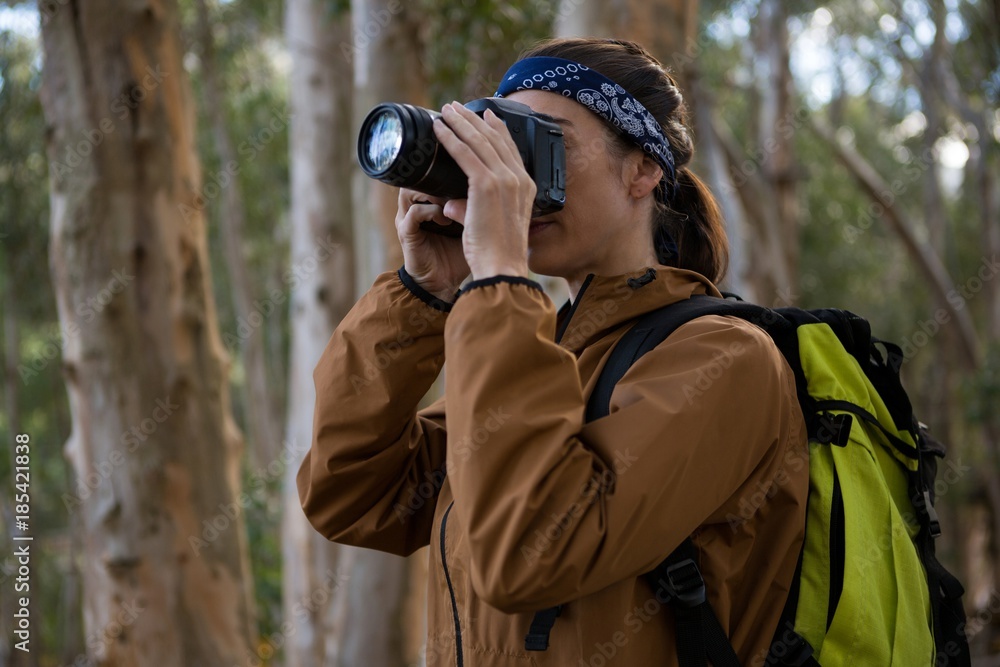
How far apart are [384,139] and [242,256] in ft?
30.0

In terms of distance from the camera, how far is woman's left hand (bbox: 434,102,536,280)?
3.89ft

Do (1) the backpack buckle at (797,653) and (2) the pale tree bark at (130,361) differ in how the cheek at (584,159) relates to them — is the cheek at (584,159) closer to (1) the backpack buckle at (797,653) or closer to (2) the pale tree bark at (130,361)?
(1) the backpack buckle at (797,653)

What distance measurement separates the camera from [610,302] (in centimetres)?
137

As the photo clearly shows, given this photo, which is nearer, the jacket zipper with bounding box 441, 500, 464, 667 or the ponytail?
the jacket zipper with bounding box 441, 500, 464, 667

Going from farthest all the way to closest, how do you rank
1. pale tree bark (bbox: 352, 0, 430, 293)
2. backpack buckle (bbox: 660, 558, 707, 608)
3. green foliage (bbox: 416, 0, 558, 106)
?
green foliage (bbox: 416, 0, 558, 106) < pale tree bark (bbox: 352, 0, 430, 293) < backpack buckle (bbox: 660, 558, 707, 608)

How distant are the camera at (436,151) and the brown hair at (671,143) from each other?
0.49 feet

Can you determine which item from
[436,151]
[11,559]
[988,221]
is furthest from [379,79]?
[988,221]

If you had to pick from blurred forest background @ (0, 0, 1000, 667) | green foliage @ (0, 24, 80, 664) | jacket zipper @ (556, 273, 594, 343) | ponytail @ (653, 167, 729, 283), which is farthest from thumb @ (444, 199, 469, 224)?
green foliage @ (0, 24, 80, 664)

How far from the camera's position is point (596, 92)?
1414 millimetres

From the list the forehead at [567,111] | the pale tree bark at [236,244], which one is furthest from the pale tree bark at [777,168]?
the forehead at [567,111]

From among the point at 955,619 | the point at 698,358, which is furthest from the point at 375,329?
the point at 955,619

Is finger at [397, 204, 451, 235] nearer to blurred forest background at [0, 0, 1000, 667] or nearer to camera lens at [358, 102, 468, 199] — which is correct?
camera lens at [358, 102, 468, 199]

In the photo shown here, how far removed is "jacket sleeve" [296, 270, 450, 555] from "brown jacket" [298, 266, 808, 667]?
0.51 feet

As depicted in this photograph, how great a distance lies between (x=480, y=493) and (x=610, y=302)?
0.40 m
